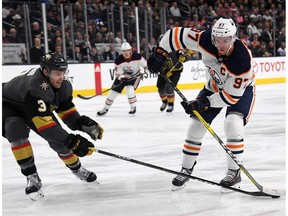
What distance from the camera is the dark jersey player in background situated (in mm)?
2736

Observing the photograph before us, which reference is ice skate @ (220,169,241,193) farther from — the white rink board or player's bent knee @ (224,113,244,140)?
the white rink board

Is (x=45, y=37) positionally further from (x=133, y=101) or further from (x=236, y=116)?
(x=236, y=116)

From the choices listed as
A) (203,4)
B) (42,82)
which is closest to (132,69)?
(42,82)

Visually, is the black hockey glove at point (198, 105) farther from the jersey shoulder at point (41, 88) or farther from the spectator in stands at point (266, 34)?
the spectator in stands at point (266, 34)

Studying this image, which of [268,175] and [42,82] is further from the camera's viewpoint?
[268,175]

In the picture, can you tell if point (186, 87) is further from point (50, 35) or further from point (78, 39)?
point (50, 35)

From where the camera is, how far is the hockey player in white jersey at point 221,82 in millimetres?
2863

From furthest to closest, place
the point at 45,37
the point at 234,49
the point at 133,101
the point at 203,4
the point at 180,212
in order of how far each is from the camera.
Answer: the point at 203,4
the point at 45,37
the point at 133,101
the point at 234,49
the point at 180,212

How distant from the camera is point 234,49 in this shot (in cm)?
289

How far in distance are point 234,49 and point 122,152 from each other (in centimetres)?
179

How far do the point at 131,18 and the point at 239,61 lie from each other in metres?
7.56

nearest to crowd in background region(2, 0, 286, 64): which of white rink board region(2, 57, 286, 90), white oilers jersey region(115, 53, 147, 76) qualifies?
white rink board region(2, 57, 286, 90)

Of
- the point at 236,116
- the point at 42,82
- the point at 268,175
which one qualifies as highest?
the point at 42,82

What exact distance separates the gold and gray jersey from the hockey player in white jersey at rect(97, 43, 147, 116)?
13.4 feet
